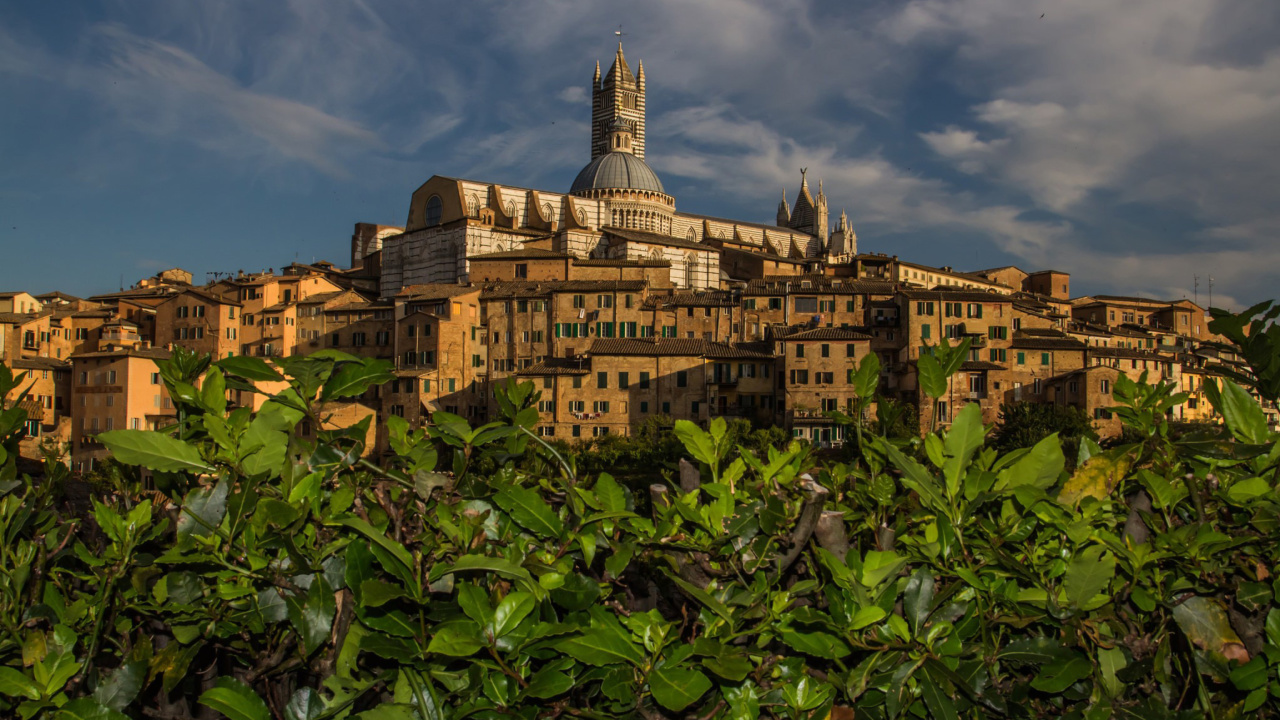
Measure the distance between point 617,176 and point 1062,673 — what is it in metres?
88.7

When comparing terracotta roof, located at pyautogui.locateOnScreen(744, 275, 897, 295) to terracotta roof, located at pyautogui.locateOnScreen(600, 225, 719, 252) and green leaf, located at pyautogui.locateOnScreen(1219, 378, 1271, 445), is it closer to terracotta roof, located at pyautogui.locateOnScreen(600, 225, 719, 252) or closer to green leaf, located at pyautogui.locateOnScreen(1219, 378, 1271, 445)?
terracotta roof, located at pyautogui.locateOnScreen(600, 225, 719, 252)

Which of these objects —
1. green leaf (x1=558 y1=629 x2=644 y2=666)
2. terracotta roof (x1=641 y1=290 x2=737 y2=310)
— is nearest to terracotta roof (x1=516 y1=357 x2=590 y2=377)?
terracotta roof (x1=641 y1=290 x2=737 y2=310)

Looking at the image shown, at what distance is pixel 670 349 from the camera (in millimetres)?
48188

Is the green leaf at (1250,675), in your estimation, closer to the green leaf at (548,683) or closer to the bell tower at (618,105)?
the green leaf at (548,683)

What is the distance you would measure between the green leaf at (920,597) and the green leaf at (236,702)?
1834 mm

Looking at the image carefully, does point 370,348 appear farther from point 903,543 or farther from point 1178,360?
point 903,543

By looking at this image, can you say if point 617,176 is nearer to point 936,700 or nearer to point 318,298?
point 318,298

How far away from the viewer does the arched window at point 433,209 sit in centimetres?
7694

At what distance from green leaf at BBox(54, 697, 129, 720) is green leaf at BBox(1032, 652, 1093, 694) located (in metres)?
2.65

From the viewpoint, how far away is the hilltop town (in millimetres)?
47375

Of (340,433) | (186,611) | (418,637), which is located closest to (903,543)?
(418,637)

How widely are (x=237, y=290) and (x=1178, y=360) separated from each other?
63.9 metres

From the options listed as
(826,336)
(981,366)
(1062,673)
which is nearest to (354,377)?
(1062,673)

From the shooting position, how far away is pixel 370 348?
2243 inches
